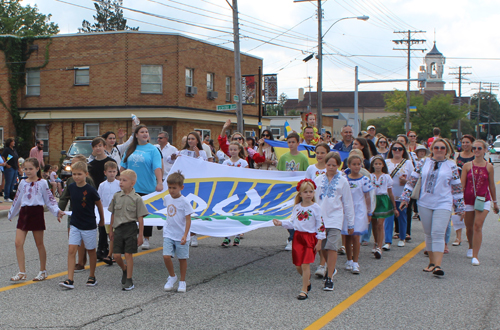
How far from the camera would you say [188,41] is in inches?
1241

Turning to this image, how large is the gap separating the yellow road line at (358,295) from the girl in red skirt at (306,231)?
A: 0.48m

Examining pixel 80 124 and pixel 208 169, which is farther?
pixel 80 124

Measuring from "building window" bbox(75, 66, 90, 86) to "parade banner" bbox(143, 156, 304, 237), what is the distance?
25.1 metres

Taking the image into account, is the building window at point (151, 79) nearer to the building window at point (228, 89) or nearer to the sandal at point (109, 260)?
the building window at point (228, 89)

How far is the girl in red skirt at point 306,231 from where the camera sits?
5883 mm

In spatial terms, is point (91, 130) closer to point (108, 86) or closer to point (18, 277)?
point (108, 86)

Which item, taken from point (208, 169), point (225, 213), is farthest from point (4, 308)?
point (208, 169)

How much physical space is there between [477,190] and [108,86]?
26.4 metres

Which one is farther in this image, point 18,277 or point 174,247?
point 18,277

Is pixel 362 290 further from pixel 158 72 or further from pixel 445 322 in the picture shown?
pixel 158 72

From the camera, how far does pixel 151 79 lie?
30.9 m

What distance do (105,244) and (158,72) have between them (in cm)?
2436

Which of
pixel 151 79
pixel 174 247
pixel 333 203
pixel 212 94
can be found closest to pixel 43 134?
pixel 151 79

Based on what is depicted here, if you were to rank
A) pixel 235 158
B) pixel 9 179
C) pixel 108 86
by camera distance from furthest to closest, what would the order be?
pixel 108 86 → pixel 9 179 → pixel 235 158
